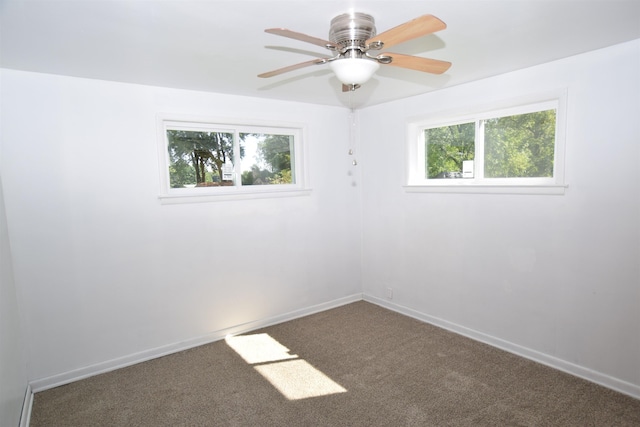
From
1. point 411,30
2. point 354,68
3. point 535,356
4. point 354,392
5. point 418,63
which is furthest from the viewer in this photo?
point 535,356

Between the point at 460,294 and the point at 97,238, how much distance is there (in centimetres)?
311

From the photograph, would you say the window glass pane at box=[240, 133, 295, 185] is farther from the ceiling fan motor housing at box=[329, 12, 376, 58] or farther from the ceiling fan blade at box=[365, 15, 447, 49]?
the ceiling fan blade at box=[365, 15, 447, 49]

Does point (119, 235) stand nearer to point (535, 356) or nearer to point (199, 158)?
point (199, 158)

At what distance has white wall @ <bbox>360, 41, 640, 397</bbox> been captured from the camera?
7.84 ft

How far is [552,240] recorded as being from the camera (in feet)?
9.00

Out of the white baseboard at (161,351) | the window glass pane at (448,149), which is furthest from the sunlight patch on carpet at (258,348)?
the window glass pane at (448,149)

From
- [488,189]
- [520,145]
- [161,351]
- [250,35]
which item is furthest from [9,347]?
[520,145]

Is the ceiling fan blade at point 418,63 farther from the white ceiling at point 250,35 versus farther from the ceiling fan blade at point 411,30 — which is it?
the white ceiling at point 250,35

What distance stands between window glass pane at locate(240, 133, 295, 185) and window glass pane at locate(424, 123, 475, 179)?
142cm

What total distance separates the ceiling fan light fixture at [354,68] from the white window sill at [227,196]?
1.98 metres

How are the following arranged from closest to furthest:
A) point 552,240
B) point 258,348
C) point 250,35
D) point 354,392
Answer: point 250,35 → point 354,392 → point 552,240 → point 258,348

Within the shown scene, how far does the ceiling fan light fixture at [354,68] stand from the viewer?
1670mm

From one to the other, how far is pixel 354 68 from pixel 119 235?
2.29 meters

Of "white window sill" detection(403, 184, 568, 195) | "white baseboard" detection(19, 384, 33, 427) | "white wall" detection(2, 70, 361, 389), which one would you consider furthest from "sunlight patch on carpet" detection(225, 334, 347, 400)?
"white window sill" detection(403, 184, 568, 195)
